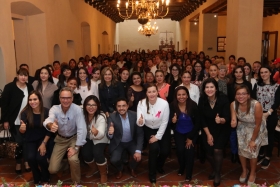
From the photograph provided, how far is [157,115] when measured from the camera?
4.83 meters

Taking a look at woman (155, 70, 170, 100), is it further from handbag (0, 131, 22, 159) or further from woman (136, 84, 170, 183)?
handbag (0, 131, 22, 159)

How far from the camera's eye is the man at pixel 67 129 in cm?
457

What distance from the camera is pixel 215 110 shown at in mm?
4637

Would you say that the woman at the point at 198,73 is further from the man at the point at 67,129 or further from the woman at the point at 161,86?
the man at the point at 67,129

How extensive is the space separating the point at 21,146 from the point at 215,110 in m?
3.12

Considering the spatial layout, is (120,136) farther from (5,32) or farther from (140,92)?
(5,32)

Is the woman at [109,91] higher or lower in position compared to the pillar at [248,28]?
lower

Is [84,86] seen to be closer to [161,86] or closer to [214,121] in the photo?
[161,86]

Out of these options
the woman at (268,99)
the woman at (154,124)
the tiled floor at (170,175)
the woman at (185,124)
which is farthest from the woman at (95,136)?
the woman at (268,99)

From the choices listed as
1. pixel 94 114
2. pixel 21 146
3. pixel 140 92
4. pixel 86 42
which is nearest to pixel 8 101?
pixel 21 146

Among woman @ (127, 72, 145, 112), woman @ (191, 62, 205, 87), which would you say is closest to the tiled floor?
woman @ (127, 72, 145, 112)

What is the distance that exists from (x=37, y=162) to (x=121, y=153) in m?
1.26

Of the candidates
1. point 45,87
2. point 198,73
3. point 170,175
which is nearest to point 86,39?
point 198,73

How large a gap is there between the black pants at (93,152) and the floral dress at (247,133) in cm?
208
